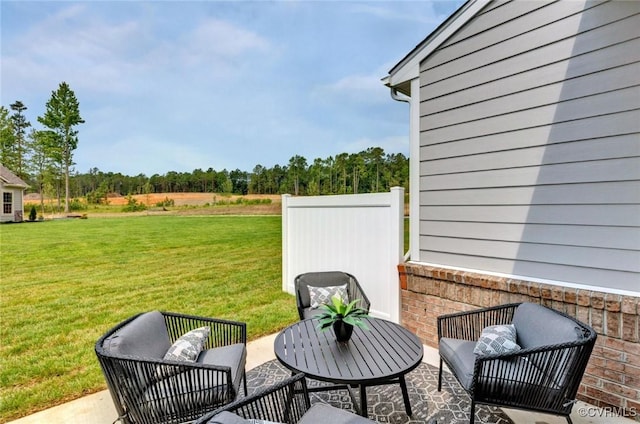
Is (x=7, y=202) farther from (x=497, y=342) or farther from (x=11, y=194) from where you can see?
(x=497, y=342)

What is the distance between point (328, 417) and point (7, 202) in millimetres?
6849

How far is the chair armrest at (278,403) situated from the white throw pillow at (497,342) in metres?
1.36

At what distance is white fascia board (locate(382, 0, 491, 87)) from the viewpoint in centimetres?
333

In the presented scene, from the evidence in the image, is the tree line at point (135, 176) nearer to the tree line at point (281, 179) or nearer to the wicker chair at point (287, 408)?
the tree line at point (281, 179)

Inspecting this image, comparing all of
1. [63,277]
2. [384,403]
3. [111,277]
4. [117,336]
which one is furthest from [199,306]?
[384,403]

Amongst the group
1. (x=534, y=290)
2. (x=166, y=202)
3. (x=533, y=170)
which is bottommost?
(x=534, y=290)

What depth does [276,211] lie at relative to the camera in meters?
8.25

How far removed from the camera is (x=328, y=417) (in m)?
1.68

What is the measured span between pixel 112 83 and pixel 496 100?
7.28 metres

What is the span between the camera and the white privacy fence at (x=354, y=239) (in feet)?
13.1

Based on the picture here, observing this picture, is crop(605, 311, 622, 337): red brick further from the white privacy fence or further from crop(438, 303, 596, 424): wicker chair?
the white privacy fence

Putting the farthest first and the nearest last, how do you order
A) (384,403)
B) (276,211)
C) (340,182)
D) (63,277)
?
(276,211) < (340,182) < (63,277) < (384,403)

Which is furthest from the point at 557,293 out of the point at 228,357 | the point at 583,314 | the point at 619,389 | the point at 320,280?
the point at 228,357

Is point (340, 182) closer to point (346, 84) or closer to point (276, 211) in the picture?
point (276, 211)
